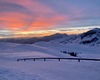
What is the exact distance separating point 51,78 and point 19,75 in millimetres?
2992

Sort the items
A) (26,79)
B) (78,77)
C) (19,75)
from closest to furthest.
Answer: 1. (26,79)
2. (19,75)
3. (78,77)

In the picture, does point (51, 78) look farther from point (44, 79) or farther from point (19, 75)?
point (19, 75)

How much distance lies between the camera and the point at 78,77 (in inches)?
963

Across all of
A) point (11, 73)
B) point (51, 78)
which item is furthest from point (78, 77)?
point (11, 73)

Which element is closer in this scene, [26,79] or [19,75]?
[26,79]

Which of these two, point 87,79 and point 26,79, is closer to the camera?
point 26,79

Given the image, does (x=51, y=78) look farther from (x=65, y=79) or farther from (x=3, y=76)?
(x=3, y=76)

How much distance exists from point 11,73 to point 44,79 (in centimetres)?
355

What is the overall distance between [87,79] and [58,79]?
9.11 ft

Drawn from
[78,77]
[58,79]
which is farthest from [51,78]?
[78,77]

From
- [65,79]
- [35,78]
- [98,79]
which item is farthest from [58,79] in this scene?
[98,79]

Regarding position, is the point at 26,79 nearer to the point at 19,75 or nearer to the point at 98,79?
the point at 19,75

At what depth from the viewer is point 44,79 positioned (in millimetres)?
22156

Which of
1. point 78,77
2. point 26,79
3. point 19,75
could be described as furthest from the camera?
point 78,77
